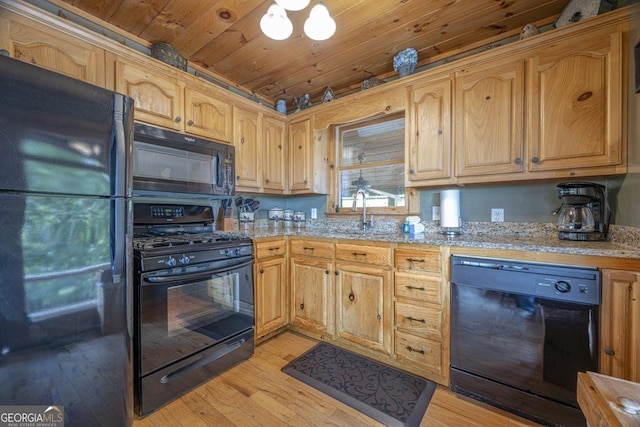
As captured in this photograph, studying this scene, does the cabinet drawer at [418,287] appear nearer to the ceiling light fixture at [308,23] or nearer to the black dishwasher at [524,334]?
the black dishwasher at [524,334]

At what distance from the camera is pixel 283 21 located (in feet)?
4.97

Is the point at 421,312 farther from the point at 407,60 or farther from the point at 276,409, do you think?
the point at 407,60

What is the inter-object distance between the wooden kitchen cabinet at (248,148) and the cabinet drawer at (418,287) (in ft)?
5.31

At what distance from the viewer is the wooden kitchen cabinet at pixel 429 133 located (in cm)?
196

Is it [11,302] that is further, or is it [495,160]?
[495,160]

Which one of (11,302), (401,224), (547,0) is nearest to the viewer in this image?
(11,302)

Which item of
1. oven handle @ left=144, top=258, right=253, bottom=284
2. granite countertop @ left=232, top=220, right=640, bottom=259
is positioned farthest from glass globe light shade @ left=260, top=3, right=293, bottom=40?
oven handle @ left=144, top=258, right=253, bottom=284

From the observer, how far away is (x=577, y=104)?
60.7 inches

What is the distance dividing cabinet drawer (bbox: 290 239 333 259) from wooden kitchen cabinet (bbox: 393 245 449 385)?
567mm

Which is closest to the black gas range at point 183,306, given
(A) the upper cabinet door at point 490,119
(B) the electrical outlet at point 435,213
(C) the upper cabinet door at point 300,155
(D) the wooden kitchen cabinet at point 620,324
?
(C) the upper cabinet door at point 300,155

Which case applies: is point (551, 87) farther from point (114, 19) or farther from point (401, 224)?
point (114, 19)

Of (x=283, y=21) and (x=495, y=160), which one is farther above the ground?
(x=283, y=21)

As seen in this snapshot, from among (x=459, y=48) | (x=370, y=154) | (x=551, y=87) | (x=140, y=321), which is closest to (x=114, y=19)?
(x=140, y=321)

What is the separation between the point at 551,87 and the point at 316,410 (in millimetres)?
2432
